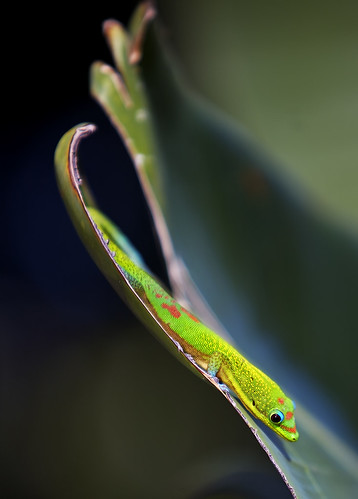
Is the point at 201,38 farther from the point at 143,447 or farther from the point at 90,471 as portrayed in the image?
the point at 90,471

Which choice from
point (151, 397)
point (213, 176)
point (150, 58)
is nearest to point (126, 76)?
point (150, 58)

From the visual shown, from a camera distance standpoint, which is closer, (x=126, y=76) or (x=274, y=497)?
(x=126, y=76)

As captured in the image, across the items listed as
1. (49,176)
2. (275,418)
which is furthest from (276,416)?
(49,176)

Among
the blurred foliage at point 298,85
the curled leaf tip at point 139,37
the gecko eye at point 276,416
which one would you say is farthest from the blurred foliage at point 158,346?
the curled leaf tip at point 139,37

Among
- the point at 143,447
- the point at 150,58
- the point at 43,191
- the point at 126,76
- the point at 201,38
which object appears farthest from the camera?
the point at 43,191

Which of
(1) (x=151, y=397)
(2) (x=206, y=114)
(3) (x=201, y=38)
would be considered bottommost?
(1) (x=151, y=397)

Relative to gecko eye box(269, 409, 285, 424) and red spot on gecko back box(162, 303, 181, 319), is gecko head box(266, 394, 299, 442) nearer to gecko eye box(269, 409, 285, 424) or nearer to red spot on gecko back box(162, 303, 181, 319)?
gecko eye box(269, 409, 285, 424)
